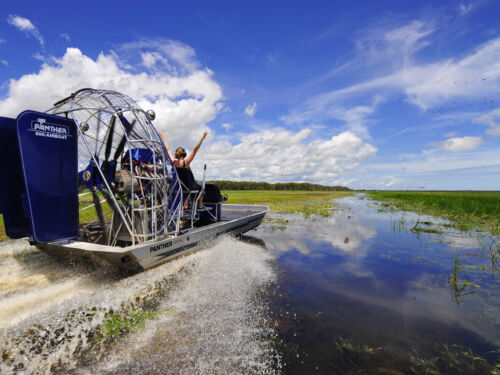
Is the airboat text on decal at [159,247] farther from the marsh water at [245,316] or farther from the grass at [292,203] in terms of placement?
the grass at [292,203]

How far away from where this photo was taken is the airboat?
384 centimetres

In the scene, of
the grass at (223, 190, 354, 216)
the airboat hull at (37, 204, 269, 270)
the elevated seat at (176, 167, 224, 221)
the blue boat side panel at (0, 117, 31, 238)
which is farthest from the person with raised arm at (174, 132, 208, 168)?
the grass at (223, 190, 354, 216)

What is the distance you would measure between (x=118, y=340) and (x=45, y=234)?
7.77 feet

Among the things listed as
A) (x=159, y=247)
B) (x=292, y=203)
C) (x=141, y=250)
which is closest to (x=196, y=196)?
(x=159, y=247)

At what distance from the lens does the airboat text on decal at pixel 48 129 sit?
371 cm

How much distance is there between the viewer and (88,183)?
4.72 m

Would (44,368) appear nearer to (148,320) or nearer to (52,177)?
(148,320)

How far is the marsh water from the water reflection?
25mm

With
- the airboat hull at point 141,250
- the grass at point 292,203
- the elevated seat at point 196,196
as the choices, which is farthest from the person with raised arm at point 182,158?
the grass at point 292,203

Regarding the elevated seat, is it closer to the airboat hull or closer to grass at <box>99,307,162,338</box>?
Answer: the airboat hull

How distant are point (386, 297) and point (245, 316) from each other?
303 centimetres

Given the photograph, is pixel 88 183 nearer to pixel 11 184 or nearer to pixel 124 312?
pixel 11 184

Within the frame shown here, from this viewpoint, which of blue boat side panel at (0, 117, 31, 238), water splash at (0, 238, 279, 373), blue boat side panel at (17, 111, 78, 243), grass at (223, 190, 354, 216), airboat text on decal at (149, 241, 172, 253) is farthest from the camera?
grass at (223, 190, 354, 216)

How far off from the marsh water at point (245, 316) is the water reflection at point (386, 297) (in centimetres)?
2
